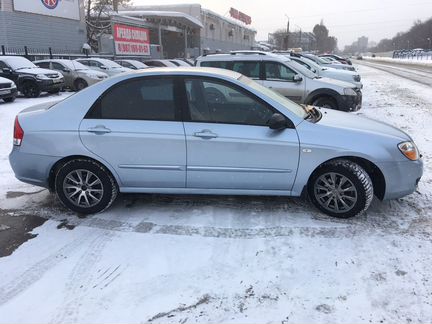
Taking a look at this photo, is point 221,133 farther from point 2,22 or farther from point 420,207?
point 2,22

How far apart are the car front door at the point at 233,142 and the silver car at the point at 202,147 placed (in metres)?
0.01

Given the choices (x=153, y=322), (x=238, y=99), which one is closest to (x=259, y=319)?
(x=153, y=322)

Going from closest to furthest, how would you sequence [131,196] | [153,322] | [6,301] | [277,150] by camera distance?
1. [153,322]
2. [6,301]
3. [277,150]
4. [131,196]

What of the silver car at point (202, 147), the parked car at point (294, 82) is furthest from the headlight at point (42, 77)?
the silver car at point (202, 147)

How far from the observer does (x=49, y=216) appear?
4637 mm

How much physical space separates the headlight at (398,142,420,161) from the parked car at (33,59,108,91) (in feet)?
52.0

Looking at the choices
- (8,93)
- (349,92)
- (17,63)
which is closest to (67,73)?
(17,63)

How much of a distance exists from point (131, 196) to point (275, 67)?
6.21m

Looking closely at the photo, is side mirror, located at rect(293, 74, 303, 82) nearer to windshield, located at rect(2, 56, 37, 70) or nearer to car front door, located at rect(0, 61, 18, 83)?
car front door, located at rect(0, 61, 18, 83)

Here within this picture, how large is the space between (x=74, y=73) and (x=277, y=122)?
53.8ft

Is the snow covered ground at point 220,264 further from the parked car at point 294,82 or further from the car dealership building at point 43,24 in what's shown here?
the car dealership building at point 43,24

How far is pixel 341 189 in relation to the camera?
170 inches

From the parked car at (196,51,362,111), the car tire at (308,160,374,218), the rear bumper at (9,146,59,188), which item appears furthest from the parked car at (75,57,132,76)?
the car tire at (308,160,374,218)

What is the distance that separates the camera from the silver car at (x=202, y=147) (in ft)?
14.0
